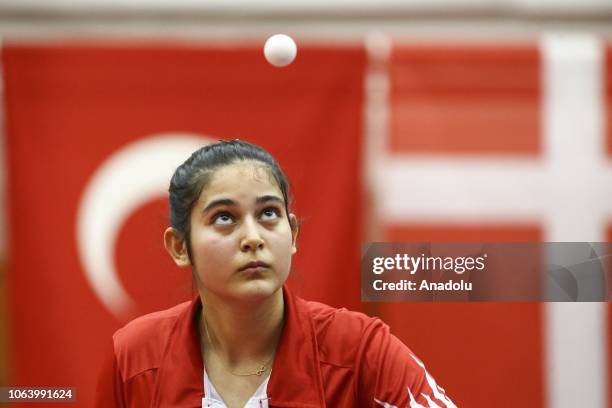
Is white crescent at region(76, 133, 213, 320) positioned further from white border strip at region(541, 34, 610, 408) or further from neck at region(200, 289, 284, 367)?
white border strip at region(541, 34, 610, 408)

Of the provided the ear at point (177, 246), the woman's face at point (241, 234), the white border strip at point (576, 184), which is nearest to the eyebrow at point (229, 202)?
the woman's face at point (241, 234)

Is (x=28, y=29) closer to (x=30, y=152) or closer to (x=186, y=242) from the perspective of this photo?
(x=30, y=152)

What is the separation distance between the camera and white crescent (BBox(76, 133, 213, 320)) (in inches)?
71.5

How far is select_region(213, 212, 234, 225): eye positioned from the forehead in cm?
3

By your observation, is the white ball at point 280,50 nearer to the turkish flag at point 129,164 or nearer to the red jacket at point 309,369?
A: the turkish flag at point 129,164

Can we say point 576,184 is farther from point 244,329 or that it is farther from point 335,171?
point 244,329

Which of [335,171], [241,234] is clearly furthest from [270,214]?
[335,171]

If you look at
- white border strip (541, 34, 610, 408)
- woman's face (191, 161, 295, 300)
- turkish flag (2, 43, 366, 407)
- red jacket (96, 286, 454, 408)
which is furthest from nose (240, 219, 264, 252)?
white border strip (541, 34, 610, 408)

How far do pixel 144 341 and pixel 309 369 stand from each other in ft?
0.94

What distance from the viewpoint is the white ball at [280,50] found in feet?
5.75

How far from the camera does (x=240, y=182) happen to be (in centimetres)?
116

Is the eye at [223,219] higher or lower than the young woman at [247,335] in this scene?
higher

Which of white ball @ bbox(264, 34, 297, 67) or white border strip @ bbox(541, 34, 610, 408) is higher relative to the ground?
white ball @ bbox(264, 34, 297, 67)

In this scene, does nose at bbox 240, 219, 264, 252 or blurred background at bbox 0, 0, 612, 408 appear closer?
nose at bbox 240, 219, 264, 252
